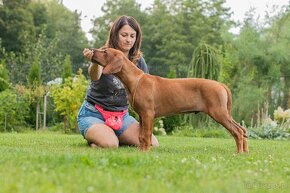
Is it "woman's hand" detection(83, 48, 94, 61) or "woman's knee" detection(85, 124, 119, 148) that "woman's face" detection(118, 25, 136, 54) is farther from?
"woman's knee" detection(85, 124, 119, 148)

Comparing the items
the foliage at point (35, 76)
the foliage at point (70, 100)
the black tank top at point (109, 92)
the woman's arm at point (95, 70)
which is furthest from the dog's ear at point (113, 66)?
the foliage at point (35, 76)

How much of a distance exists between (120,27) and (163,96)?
1.25 meters

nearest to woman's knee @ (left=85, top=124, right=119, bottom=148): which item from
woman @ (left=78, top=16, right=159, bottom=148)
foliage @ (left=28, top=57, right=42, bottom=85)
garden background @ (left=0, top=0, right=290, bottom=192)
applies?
woman @ (left=78, top=16, right=159, bottom=148)

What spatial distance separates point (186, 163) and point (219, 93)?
2447 millimetres

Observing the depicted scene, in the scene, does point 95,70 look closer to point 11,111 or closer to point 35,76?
point 11,111

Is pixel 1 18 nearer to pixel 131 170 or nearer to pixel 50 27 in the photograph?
pixel 50 27

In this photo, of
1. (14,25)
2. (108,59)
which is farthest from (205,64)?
(14,25)

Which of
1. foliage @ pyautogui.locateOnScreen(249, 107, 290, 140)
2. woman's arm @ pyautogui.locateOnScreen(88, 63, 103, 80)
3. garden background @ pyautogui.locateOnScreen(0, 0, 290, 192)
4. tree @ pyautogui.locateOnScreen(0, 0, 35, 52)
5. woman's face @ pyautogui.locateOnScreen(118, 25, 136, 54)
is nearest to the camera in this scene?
garden background @ pyautogui.locateOnScreen(0, 0, 290, 192)

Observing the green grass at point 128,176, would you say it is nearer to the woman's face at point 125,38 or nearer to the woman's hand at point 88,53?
the woman's hand at point 88,53

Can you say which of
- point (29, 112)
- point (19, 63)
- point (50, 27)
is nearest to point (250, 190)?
point (29, 112)

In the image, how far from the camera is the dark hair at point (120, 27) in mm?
7336

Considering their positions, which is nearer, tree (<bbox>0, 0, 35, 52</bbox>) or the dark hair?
the dark hair

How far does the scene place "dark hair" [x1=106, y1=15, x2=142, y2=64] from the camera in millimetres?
7336

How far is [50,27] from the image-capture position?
43.8 metres
